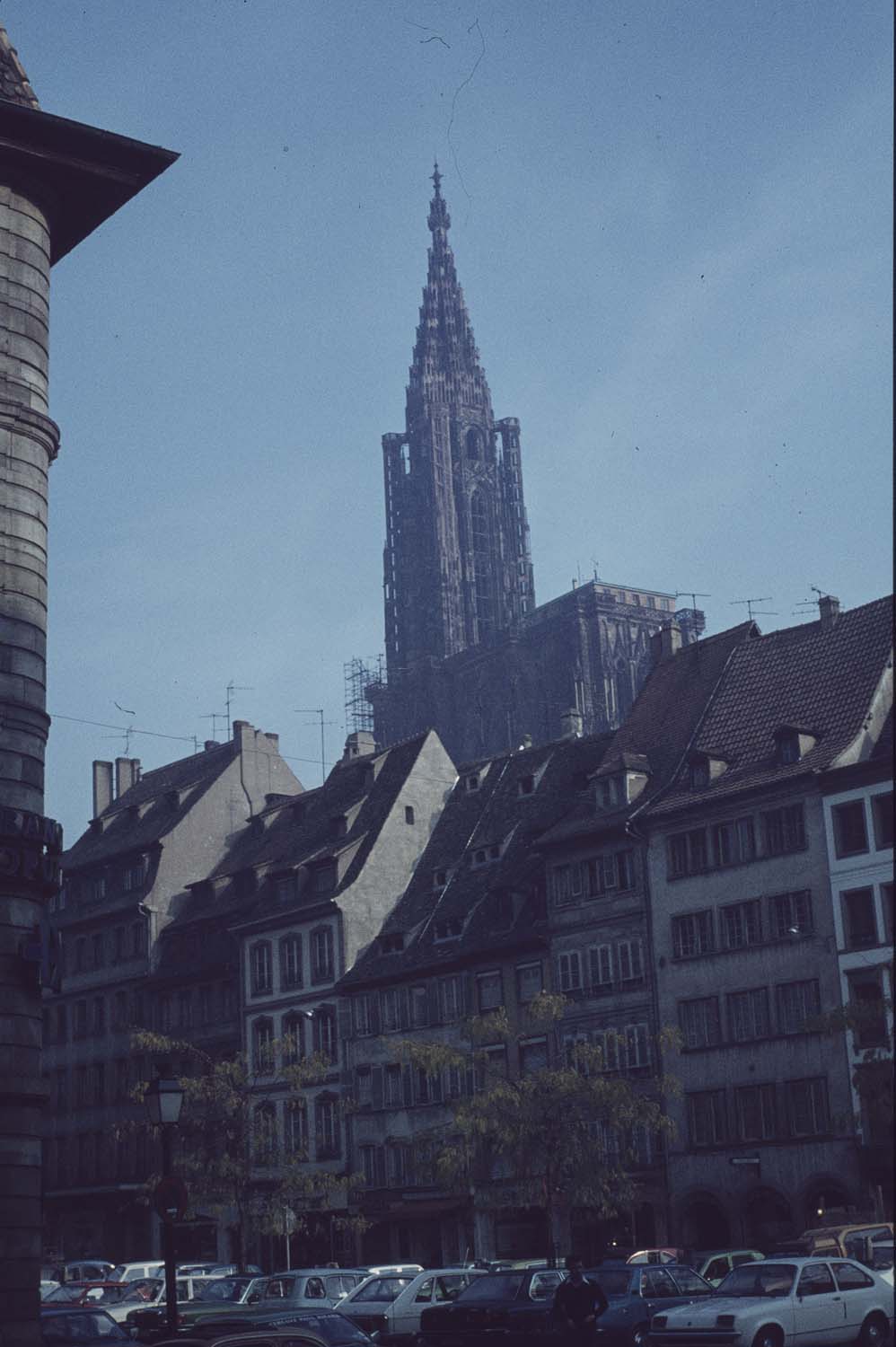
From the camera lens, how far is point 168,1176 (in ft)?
98.1

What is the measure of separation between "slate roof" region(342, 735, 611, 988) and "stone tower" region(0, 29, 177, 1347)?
36.2 m

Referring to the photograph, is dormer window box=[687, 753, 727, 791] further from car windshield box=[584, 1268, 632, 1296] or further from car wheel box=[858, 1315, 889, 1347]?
car wheel box=[858, 1315, 889, 1347]

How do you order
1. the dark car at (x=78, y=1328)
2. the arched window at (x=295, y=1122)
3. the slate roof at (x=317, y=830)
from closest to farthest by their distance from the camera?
1. the dark car at (x=78, y=1328)
2. the arched window at (x=295, y=1122)
3. the slate roof at (x=317, y=830)

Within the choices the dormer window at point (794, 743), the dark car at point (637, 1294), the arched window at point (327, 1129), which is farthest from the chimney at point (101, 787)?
the dark car at point (637, 1294)

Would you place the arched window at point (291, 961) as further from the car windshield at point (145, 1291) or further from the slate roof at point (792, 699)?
the car windshield at point (145, 1291)

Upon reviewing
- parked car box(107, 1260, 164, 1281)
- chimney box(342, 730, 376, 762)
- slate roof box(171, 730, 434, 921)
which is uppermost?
chimney box(342, 730, 376, 762)

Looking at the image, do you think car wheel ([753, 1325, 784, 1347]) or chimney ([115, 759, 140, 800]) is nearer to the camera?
car wheel ([753, 1325, 784, 1347])

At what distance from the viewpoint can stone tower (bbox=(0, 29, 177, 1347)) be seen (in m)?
28.0

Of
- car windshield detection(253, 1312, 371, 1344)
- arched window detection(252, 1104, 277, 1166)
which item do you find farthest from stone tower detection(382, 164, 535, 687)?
car windshield detection(253, 1312, 371, 1344)

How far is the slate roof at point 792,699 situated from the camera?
Result: 5834 centimetres

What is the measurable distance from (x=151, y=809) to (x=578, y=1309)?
6078 cm

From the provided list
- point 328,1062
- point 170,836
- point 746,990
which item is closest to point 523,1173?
point 746,990

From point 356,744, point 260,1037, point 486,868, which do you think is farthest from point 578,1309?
point 356,744

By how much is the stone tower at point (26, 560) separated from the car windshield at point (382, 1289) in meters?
12.3
